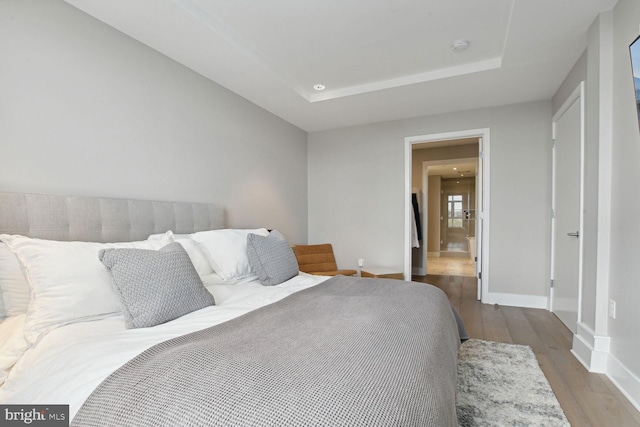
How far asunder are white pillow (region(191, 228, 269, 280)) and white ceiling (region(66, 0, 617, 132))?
1.50m

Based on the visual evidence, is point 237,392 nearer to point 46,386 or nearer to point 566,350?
point 46,386

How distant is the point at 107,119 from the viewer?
2078mm

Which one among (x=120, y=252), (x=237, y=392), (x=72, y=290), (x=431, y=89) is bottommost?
(x=237, y=392)

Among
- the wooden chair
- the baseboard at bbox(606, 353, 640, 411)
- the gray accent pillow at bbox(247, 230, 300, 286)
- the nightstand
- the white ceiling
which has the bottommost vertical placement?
the baseboard at bbox(606, 353, 640, 411)

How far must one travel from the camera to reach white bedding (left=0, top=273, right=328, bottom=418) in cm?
98

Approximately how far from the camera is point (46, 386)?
40.4 inches

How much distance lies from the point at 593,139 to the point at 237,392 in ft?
9.00

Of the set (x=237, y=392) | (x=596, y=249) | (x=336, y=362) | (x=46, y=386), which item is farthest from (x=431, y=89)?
(x=46, y=386)

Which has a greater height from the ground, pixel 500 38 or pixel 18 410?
pixel 500 38

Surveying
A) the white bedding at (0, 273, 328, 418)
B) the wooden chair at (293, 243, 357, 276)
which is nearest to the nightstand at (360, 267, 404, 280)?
the wooden chair at (293, 243, 357, 276)

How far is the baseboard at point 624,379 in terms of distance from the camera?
1689 millimetres

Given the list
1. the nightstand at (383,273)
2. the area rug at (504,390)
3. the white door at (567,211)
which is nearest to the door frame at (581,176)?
the white door at (567,211)

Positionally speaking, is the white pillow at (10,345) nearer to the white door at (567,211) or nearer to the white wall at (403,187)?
the white door at (567,211)

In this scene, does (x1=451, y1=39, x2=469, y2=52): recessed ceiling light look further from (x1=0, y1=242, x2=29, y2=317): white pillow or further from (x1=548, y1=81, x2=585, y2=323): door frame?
(x1=0, y1=242, x2=29, y2=317): white pillow
